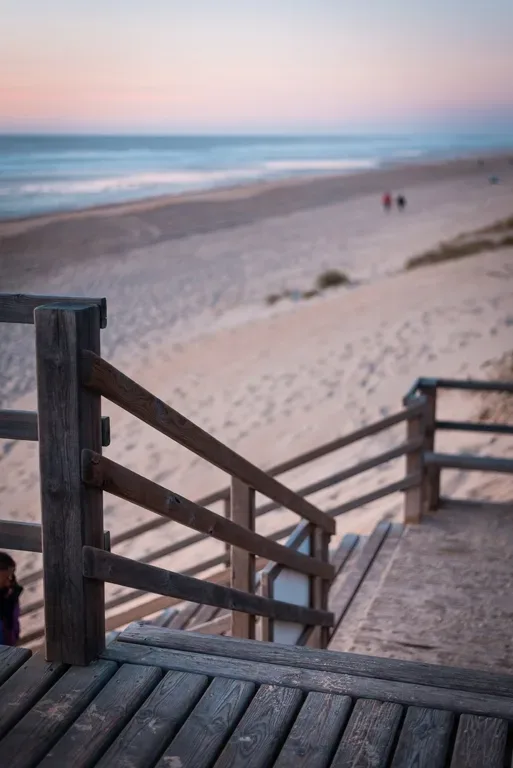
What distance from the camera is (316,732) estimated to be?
2084 millimetres

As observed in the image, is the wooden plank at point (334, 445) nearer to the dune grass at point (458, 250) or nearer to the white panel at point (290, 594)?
the white panel at point (290, 594)

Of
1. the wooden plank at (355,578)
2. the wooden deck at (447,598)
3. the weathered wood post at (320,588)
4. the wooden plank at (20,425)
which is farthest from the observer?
the wooden plank at (355,578)

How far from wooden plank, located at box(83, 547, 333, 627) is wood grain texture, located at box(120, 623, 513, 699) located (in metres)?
0.14

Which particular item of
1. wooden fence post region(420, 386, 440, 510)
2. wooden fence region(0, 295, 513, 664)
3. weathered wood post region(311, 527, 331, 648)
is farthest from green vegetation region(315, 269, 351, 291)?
wooden fence region(0, 295, 513, 664)

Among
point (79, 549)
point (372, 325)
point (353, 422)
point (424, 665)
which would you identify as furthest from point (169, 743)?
point (372, 325)

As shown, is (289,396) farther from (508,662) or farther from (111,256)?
(111,256)

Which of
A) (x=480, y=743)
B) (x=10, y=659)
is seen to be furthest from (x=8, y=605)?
(x=480, y=743)

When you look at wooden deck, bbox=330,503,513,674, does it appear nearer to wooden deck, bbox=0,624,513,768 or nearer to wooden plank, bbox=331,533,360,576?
wooden plank, bbox=331,533,360,576

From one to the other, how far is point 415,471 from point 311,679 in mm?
3527

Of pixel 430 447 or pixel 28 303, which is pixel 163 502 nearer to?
pixel 28 303

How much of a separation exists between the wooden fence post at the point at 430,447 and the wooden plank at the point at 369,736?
359cm

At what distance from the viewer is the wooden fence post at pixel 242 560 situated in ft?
10.1

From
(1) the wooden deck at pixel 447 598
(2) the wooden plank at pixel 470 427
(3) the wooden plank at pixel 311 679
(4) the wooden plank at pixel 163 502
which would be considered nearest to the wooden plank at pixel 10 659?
(3) the wooden plank at pixel 311 679

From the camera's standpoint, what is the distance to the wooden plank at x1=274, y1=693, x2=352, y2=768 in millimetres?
1996
